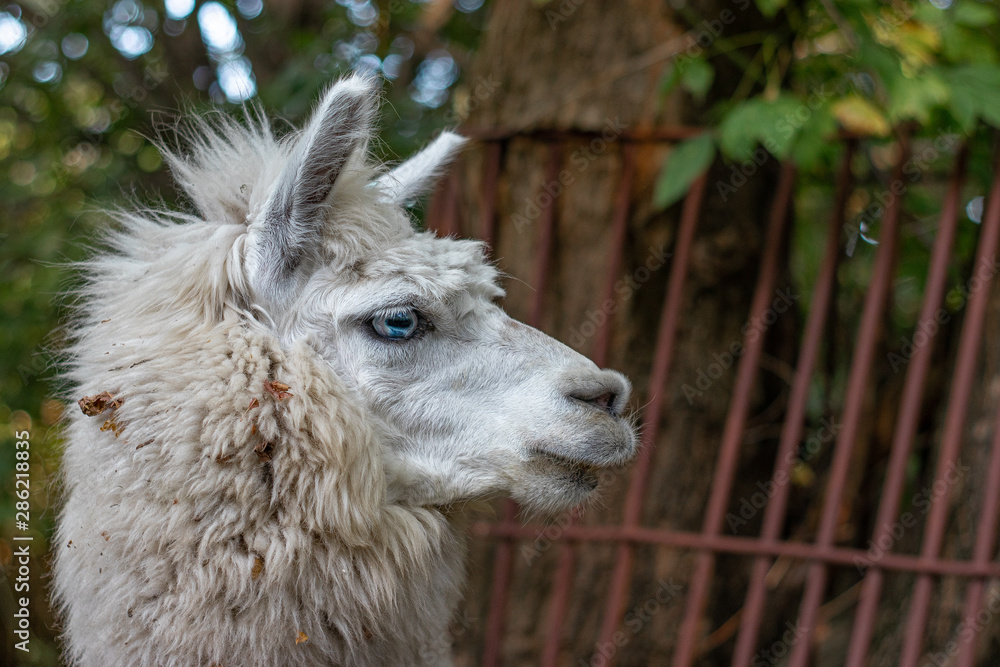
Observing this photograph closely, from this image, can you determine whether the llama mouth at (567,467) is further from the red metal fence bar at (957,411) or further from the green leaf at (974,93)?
the green leaf at (974,93)

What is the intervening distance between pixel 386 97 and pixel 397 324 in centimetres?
228

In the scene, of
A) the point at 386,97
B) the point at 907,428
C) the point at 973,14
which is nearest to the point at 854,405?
the point at 907,428

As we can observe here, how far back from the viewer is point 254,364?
1793mm

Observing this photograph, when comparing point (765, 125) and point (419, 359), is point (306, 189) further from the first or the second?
point (765, 125)

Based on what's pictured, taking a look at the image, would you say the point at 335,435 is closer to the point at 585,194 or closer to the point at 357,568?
the point at 357,568

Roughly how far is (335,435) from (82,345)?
73 cm

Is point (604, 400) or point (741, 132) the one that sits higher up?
point (741, 132)

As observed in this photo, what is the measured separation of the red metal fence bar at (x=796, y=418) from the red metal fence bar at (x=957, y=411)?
48cm

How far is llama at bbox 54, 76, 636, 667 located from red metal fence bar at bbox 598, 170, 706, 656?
1.04 metres

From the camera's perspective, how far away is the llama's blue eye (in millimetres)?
1896

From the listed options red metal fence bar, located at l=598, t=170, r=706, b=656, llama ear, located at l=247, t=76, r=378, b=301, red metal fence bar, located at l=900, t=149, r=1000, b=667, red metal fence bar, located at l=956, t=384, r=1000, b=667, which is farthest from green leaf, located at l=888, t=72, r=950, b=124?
llama ear, located at l=247, t=76, r=378, b=301

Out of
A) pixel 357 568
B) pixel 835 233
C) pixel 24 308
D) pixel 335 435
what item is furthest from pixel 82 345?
pixel 835 233

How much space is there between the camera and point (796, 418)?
2.96m

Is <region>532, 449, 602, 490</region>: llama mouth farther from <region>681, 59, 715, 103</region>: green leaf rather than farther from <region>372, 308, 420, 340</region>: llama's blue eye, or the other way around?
<region>681, 59, 715, 103</region>: green leaf
